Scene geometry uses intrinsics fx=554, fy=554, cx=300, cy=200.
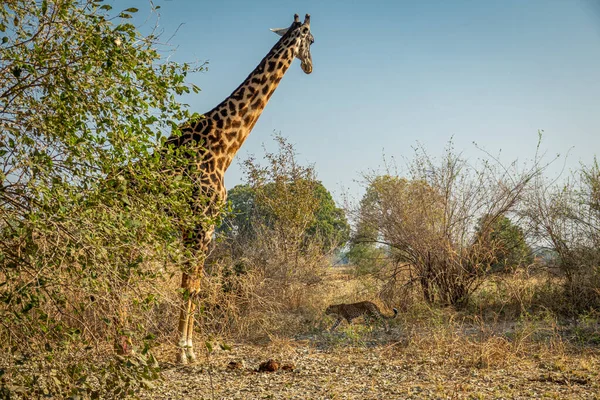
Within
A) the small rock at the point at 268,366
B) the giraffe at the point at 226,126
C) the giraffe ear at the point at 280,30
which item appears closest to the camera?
the small rock at the point at 268,366

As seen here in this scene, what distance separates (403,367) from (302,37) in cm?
450

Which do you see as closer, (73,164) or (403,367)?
(73,164)

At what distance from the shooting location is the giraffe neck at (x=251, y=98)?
6.66 metres

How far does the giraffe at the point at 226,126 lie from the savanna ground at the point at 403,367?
0.80m

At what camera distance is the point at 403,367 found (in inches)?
230

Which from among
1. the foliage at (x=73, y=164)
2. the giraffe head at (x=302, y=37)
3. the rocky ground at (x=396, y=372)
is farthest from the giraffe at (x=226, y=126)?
the foliage at (x=73, y=164)

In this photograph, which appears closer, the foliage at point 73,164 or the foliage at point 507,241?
the foliage at point 73,164

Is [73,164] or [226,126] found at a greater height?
[226,126]

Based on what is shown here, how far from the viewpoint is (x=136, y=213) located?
3.51 meters

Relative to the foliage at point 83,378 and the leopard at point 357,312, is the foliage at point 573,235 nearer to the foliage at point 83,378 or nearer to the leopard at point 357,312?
the leopard at point 357,312

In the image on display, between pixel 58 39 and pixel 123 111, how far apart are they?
0.61 metres

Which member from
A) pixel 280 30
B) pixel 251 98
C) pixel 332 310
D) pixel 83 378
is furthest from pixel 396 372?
pixel 280 30

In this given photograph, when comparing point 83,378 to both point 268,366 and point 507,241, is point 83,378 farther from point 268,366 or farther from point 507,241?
point 507,241

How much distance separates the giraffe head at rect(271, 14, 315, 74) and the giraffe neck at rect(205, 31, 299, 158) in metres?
0.07
